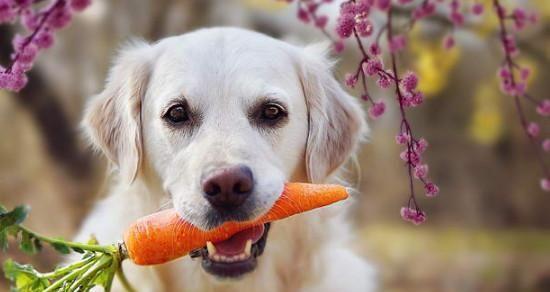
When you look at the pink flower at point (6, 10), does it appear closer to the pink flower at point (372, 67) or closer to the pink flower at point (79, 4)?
the pink flower at point (79, 4)

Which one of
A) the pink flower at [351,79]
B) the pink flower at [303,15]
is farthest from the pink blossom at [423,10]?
the pink flower at [351,79]

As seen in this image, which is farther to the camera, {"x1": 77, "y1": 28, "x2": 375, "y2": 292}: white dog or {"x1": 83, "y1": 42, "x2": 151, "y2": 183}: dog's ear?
{"x1": 83, "y1": 42, "x2": 151, "y2": 183}: dog's ear

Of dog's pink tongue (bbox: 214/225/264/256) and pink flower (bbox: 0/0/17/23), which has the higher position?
pink flower (bbox: 0/0/17/23)

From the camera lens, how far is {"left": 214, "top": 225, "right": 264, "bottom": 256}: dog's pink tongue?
206 cm

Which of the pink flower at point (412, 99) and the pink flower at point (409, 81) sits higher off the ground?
the pink flower at point (409, 81)

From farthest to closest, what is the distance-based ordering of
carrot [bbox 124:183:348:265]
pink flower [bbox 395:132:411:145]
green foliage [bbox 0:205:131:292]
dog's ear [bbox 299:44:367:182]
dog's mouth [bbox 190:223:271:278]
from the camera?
1. dog's ear [bbox 299:44:367:182]
2. dog's mouth [bbox 190:223:271:278]
3. carrot [bbox 124:183:348:265]
4. pink flower [bbox 395:132:411:145]
5. green foliage [bbox 0:205:131:292]

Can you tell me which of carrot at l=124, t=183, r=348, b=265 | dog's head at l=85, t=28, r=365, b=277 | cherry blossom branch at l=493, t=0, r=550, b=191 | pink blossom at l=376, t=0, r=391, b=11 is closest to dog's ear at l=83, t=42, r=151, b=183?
dog's head at l=85, t=28, r=365, b=277

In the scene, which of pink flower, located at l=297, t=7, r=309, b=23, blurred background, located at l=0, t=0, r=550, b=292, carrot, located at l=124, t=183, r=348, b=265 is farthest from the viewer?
blurred background, located at l=0, t=0, r=550, b=292

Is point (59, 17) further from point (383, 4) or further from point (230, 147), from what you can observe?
point (383, 4)

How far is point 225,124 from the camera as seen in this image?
2047mm

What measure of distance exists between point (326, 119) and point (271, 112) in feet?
0.94

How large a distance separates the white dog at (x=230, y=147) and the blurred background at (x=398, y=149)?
0.50m

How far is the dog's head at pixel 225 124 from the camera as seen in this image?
1918 millimetres

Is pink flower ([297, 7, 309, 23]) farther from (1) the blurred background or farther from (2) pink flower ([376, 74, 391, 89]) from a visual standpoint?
(1) the blurred background
